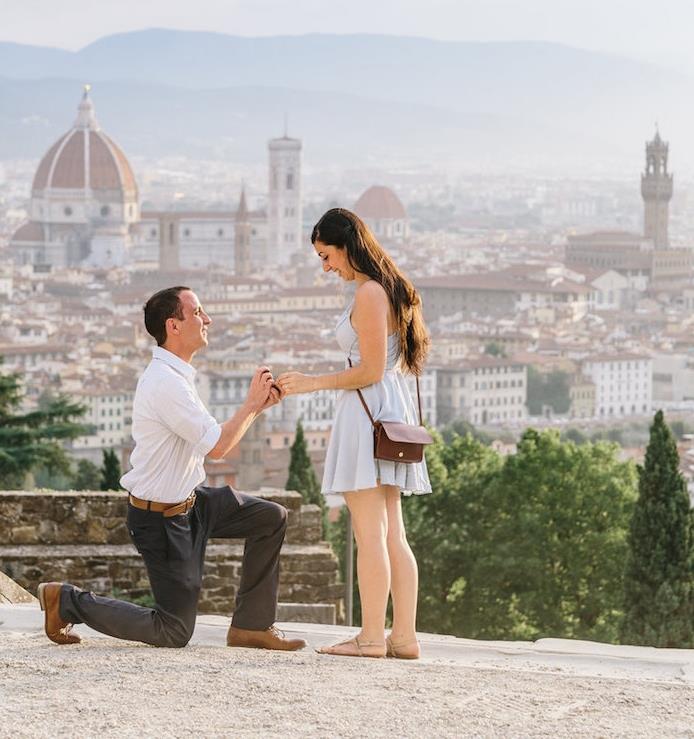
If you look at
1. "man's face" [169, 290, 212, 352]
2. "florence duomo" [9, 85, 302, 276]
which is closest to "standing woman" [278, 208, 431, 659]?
"man's face" [169, 290, 212, 352]

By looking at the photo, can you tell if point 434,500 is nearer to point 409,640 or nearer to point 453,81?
point 409,640

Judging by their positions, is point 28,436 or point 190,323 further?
point 28,436

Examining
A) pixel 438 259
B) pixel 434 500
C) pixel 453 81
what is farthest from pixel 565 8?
pixel 434 500

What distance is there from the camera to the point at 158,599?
7.00 feet

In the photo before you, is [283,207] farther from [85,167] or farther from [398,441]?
[398,441]

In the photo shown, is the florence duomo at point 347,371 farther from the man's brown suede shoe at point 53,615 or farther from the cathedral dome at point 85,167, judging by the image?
the cathedral dome at point 85,167

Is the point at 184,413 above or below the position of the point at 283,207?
below

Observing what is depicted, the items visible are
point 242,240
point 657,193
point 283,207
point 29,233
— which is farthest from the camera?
point 283,207

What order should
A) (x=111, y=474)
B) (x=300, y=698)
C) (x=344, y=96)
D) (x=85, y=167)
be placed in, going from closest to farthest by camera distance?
(x=300, y=698) < (x=111, y=474) < (x=85, y=167) < (x=344, y=96)

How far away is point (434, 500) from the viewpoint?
1051 centimetres

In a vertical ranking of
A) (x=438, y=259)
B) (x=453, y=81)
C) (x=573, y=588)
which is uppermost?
(x=453, y=81)

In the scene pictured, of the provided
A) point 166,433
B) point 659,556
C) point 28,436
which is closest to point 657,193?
point 28,436

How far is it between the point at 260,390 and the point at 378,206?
82648 mm

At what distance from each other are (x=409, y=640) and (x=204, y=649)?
10.1 inches
